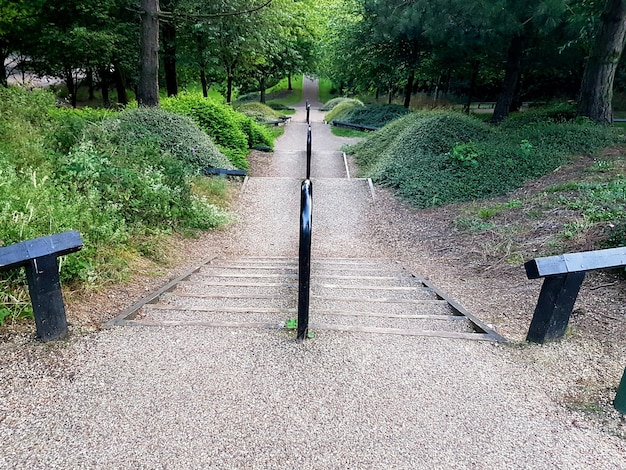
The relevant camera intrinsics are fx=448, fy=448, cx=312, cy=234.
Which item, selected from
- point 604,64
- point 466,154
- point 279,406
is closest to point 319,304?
point 279,406

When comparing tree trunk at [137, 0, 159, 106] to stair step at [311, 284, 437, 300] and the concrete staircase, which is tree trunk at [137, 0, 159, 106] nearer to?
the concrete staircase

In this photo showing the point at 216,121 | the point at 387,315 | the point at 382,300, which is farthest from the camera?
the point at 216,121

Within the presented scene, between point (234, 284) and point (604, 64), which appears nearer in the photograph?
point (234, 284)

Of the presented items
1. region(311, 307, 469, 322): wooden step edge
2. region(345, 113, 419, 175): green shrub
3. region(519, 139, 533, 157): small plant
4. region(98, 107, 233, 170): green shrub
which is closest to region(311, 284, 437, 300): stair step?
region(311, 307, 469, 322): wooden step edge

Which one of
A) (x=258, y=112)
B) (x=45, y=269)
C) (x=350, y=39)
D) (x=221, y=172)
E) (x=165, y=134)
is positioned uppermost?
(x=350, y=39)

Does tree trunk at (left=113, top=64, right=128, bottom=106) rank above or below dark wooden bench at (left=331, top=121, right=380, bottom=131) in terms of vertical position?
above

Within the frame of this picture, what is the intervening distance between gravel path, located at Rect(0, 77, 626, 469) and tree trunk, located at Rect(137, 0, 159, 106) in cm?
924

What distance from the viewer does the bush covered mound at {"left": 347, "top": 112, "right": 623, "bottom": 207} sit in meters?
8.73

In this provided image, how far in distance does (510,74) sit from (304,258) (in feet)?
52.6

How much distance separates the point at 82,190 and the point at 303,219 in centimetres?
398

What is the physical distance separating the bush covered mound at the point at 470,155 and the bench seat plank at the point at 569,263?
19.4 ft

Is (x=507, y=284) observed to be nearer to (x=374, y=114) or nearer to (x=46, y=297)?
(x=46, y=297)

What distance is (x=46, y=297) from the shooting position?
251cm

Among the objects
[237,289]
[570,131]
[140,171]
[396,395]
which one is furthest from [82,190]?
[570,131]
